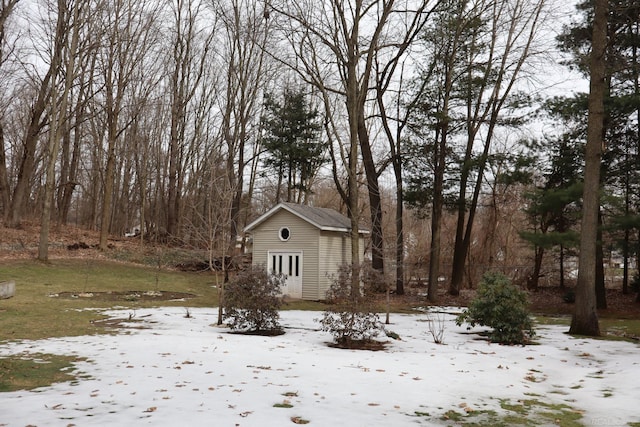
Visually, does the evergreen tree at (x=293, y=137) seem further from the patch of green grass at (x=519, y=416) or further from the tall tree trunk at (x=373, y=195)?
the patch of green grass at (x=519, y=416)

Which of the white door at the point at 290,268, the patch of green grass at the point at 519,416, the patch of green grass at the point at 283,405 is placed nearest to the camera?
the patch of green grass at the point at 519,416

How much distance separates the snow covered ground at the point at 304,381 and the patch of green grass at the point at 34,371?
0.26 meters

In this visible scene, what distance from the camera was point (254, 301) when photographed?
11.4 metres

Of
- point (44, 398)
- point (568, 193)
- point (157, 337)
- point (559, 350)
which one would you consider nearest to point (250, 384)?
point (44, 398)

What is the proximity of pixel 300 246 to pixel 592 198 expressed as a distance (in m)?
11.1

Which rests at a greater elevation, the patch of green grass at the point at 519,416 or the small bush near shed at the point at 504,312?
the small bush near shed at the point at 504,312

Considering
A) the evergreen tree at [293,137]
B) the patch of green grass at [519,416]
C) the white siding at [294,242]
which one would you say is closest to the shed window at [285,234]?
the white siding at [294,242]

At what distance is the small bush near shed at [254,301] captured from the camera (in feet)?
37.2

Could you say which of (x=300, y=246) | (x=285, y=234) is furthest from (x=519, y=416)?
(x=285, y=234)

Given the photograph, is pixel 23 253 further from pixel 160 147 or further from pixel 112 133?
pixel 160 147

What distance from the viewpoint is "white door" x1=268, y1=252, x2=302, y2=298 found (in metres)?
20.3

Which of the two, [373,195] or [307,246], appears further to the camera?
[373,195]

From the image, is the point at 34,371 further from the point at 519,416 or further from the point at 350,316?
the point at 519,416

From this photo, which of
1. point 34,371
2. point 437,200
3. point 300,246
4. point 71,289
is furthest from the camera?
point 437,200
